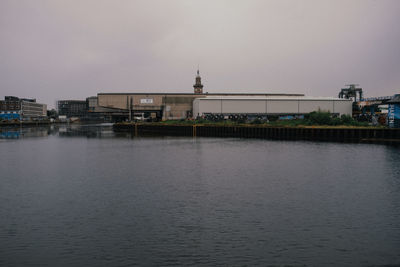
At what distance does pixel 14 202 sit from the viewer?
2125cm

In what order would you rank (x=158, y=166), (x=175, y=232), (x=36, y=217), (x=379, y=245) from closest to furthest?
(x=379, y=245) → (x=175, y=232) → (x=36, y=217) → (x=158, y=166)

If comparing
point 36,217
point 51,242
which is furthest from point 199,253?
point 36,217

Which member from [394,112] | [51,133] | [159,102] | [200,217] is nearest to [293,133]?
[394,112]

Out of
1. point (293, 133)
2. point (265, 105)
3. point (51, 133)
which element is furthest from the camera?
point (265, 105)

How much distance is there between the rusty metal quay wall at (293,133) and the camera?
7060 centimetres

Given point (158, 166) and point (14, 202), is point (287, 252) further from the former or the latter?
point (158, 166)

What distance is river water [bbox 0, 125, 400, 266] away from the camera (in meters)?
13.5

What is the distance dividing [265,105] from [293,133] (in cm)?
4535

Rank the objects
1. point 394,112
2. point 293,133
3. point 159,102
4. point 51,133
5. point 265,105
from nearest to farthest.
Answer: point 394,112, point 293,133, point 51,133, point 265,105, point 159,102

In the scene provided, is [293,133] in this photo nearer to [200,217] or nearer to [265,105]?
[265,105]

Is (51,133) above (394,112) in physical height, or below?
below

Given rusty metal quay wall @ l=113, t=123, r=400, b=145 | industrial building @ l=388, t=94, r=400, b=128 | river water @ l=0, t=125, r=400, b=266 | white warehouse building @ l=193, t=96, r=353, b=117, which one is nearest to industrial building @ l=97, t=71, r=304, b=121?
white warehouse building @ l=193, t=96, r=353, b=117

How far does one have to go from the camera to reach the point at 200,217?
18.2 metres

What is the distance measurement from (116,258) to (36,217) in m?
7.29
